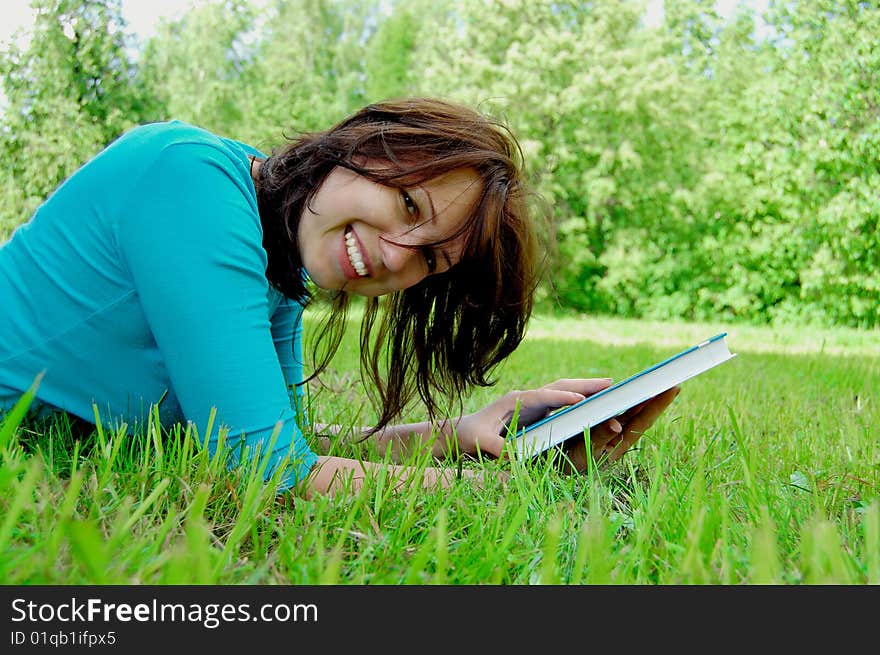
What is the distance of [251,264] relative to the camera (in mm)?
1564

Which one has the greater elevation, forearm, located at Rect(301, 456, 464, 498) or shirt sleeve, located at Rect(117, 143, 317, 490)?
shirt sleeve, located at Rect(117, 143, 317, 490)

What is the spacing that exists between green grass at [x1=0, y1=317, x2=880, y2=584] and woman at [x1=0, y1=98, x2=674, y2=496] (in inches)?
4.7

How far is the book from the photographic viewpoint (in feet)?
5.60

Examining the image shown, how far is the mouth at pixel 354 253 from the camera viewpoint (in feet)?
5.81

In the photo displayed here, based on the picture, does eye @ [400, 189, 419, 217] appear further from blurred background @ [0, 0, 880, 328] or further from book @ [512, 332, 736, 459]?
blurred background @ [0, 0, 880, 328]

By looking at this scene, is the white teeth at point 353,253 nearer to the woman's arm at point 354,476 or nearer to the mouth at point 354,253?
the mouth at point 354,253

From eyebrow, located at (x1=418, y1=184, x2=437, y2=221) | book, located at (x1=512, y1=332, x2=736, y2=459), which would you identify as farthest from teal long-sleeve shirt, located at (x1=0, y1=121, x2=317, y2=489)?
book, located at (x1=512, y1=332, x2=736, y2=459)

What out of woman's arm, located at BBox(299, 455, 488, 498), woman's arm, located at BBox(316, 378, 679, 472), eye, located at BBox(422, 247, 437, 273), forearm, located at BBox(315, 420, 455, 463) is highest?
eye, located at BBox(422, 247, 437, 273)

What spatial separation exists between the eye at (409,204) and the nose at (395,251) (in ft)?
0.22

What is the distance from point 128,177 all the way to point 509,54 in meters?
16.2

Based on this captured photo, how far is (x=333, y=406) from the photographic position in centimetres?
295

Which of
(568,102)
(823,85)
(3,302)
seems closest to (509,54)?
A: (568,102)

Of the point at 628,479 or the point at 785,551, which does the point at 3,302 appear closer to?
the point at 628,479
